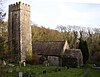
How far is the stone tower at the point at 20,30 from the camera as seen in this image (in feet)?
147

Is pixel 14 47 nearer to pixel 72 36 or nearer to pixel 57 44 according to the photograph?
pixel 57 44

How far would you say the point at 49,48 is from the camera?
164ft

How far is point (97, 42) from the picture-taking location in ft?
222

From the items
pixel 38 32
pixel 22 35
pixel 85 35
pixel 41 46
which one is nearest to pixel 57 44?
pixel 41 46

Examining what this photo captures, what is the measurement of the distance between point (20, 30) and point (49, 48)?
8088mm

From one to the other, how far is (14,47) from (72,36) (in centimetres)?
3039

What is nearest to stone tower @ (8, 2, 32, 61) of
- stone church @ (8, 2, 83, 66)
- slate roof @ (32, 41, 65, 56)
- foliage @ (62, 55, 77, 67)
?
stone church @ (8, 2, 83, 66)

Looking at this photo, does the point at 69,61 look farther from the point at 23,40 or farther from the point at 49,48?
the point at 23,40

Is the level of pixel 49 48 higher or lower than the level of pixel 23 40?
lower

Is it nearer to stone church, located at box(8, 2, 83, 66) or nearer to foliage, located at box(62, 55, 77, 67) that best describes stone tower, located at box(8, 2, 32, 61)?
stone church, located at box(8, 2, 83, 66)

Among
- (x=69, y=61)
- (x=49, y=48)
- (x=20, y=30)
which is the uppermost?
(x=20, y=30)

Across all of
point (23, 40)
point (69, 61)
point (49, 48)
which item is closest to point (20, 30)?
point (23, 40)

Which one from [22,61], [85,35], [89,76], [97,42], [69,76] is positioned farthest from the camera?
[85,35]

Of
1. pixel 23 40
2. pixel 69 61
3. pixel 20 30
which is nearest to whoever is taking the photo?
pixel 20 30
